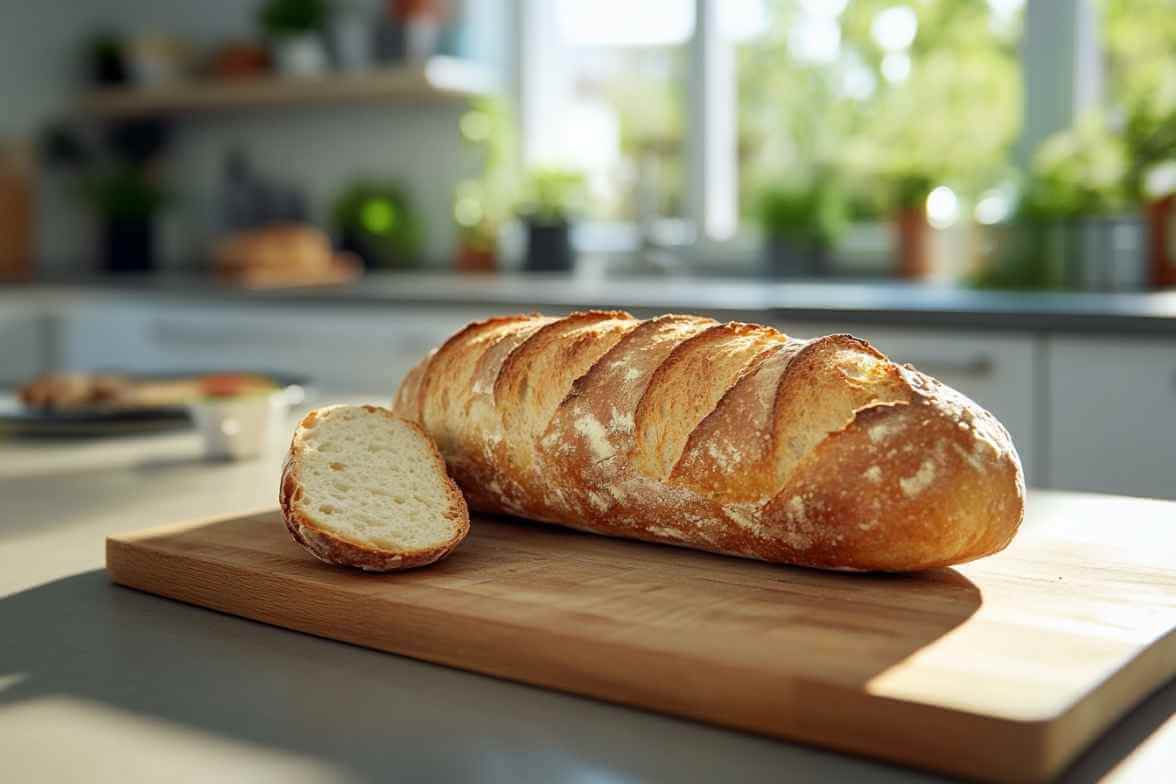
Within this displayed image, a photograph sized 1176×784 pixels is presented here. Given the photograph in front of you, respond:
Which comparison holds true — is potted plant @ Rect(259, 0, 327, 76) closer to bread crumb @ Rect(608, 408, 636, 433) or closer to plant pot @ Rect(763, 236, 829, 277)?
plant pot @ Rect(763, 236, 829, 277)

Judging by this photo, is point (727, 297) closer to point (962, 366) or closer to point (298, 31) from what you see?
point (962, 366)

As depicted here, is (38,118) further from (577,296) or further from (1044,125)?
(1044,125)

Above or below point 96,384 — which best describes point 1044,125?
above

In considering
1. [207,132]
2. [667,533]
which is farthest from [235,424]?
[207,132]

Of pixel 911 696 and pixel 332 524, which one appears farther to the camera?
pixel 332 524

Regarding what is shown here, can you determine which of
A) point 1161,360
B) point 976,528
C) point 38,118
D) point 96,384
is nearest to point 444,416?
point 976,528

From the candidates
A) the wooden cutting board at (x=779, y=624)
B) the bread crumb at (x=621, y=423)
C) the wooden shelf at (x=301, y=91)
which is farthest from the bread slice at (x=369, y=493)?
the wooden shelf at (x=301, y=91)
